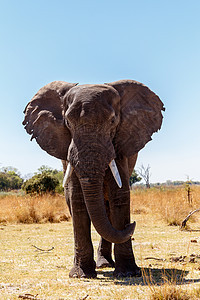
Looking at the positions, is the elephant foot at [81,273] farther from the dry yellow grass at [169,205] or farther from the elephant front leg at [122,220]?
the dry yellow grass at [169,205]

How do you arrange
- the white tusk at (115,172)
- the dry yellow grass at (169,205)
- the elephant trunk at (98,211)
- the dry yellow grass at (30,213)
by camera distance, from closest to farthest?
the elephant trunk at (98,211), the white tusk at (115,172), the dry yellow grass at (169,205), the dry yellow grass at (30,213)

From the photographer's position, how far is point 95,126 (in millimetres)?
4883

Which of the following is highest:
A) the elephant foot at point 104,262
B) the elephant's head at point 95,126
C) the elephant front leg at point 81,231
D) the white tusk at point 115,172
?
the elephant's head at point 95,126

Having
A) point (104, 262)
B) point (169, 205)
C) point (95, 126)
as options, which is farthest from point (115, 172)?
point (169, 205)

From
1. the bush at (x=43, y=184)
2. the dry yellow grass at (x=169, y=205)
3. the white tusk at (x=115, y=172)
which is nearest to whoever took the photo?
the white tusk at (x=115, y=172)

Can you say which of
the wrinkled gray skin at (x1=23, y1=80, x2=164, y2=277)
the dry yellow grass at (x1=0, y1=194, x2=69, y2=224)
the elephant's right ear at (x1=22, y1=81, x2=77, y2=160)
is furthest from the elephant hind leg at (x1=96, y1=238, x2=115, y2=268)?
the dry yellow grass at (x1=0, y1=194, x2=69, y2=224)

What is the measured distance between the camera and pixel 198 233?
10.2 metres

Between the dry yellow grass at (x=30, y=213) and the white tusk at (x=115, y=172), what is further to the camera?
the dry yellow grass at (x=30, y=213)

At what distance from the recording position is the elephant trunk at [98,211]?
4730 millimetres

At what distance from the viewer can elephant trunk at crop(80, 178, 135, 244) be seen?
15.5 ft

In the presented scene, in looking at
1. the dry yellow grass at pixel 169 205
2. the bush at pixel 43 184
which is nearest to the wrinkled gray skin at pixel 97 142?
the dry yellow grass at pixel 169 205

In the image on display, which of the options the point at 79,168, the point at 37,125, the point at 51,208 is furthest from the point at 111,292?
the point at 51,208

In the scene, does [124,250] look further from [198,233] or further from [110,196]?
[198,233]

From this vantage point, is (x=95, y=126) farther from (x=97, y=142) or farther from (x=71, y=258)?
(x=71, y=258)
